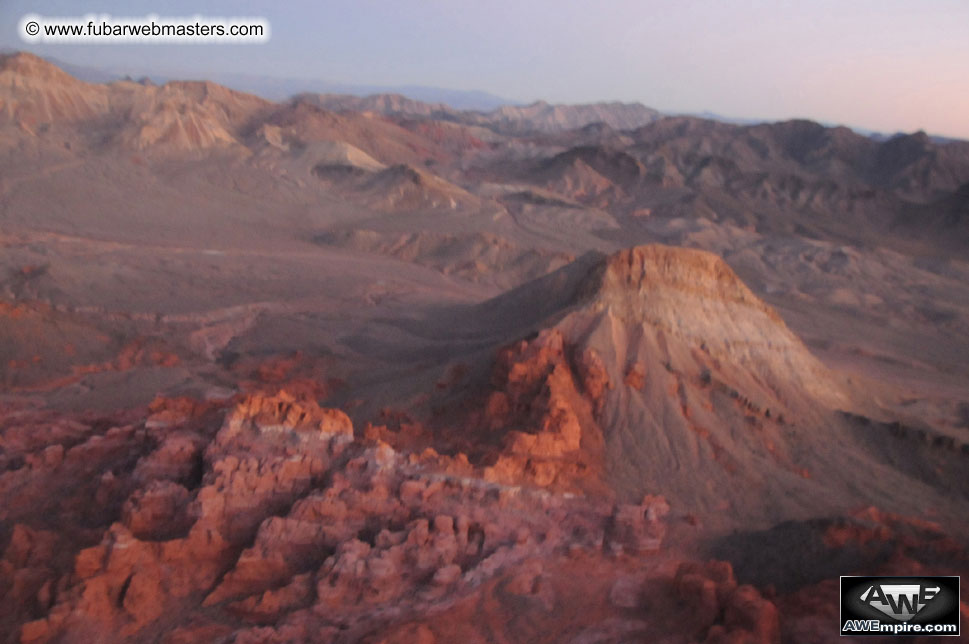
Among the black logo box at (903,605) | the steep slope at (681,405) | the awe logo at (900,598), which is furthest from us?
the steep slope at (681,405)

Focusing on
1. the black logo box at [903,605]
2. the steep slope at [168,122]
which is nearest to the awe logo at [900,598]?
the black logo box at [903,605]

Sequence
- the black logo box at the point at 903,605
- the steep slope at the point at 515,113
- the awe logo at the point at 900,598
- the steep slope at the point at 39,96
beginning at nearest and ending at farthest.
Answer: the black logo box at the point at 903,605 → the awe logo at the point at 900,598 → the steep slope at the point at 39,96 → the steep slope at the point at 515,113

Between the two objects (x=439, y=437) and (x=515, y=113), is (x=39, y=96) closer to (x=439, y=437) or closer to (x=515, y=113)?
(x=439, y=437)

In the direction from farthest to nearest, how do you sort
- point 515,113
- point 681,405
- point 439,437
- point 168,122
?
point 515,113 < point 168,122 < point 681,405 < point 439,437

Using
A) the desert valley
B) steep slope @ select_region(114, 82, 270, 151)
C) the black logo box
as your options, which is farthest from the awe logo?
steep slope @ select_region(114, 82, 270, 151)

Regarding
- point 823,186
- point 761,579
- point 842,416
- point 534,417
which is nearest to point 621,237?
point 823,186

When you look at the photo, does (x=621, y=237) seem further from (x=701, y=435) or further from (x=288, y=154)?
(x=701, y=435)

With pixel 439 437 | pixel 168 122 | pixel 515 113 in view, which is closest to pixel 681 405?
pixel 439 437

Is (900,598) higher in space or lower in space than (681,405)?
lower

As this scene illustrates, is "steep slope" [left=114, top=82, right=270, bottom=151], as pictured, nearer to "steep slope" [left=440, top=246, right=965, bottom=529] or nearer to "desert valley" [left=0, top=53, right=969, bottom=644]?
"desert valley" [left=0, top=53, right=969, bottom=644]

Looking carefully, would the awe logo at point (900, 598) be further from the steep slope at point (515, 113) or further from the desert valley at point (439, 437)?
the steep slope at point (515, 113)
